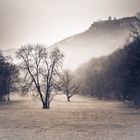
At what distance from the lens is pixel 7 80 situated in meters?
12.1

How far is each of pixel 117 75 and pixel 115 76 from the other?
565 millimetres

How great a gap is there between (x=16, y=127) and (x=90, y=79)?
40.4 feet

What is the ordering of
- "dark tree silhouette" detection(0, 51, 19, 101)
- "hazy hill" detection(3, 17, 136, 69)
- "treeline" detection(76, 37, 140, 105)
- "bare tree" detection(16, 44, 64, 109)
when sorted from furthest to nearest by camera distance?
"bare tree" detection(16, 44, 64, 109), "treeline" detection(76, 37, 140, 105), "dark tree silhouette" detection(0, 51, 19, 101), "hazy hill" detection(3, 17, 136, 69)

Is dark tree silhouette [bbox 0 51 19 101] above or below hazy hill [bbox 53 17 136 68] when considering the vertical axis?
below

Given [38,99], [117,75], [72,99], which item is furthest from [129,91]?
[72,99]

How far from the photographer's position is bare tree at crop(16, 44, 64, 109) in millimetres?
11798

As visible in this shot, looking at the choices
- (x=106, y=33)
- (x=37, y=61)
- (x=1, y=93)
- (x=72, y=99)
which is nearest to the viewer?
(x=106, y=33)

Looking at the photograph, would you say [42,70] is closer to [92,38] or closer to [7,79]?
[7,79]

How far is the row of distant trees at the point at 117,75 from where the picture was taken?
11312mm

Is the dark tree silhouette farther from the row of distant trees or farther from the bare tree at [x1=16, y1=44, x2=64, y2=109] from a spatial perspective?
the row of distant trees

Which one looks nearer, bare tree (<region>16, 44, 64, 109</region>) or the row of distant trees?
the row of distant trees

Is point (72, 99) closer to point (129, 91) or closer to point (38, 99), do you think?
point (38, 99)

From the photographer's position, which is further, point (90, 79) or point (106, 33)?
point (90, 79)

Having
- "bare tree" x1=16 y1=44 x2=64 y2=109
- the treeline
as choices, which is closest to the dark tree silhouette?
"bare tree" x1=16 y1=44 x2=64 y2=109
